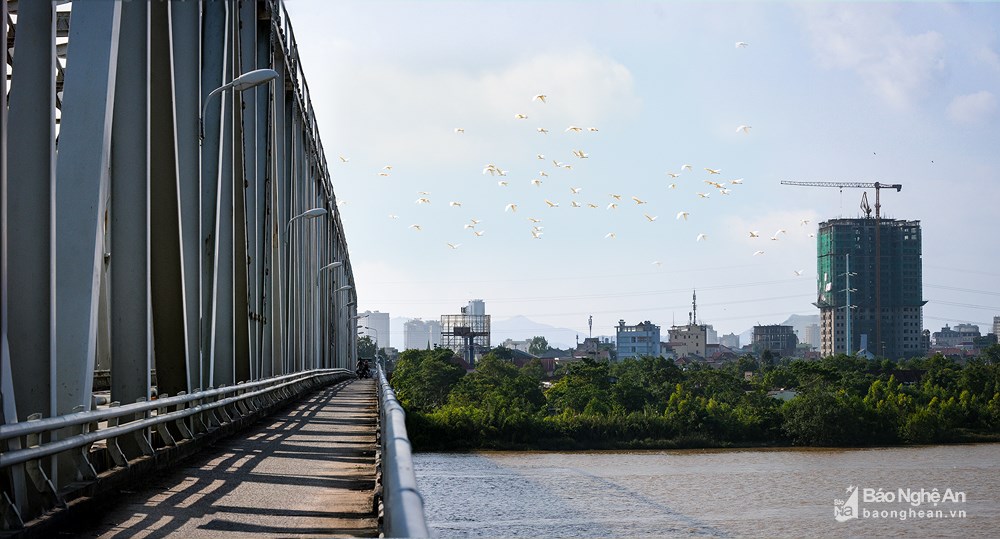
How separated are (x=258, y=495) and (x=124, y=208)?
3.06 metres

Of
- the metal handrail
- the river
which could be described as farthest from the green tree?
the metal handrail

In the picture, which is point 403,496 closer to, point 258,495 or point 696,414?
point 258,495

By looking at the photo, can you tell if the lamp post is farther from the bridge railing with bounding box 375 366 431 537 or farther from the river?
the bridge railing with bounding box 375 366 431 537

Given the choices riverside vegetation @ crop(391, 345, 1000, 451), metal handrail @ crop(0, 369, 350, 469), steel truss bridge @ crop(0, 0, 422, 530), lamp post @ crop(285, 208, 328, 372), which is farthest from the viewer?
riverside vegetation @ crop(391, 345, 1000, 451)

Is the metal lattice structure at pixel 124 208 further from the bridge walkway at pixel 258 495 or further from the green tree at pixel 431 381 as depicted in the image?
the green tree at pixel 431 381

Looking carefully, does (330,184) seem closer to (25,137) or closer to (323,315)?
(323,315)

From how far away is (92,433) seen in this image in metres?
7.98

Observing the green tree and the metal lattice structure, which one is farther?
the green tree

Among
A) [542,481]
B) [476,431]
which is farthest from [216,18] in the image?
[476,431]

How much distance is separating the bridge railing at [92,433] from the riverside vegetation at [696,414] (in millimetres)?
53012

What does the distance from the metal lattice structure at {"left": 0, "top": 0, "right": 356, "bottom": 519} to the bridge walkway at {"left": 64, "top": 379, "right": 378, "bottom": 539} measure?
2.29ft

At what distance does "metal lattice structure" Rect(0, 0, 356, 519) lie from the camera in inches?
290

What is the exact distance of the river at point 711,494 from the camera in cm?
4106

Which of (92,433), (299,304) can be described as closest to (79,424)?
(92,433)
